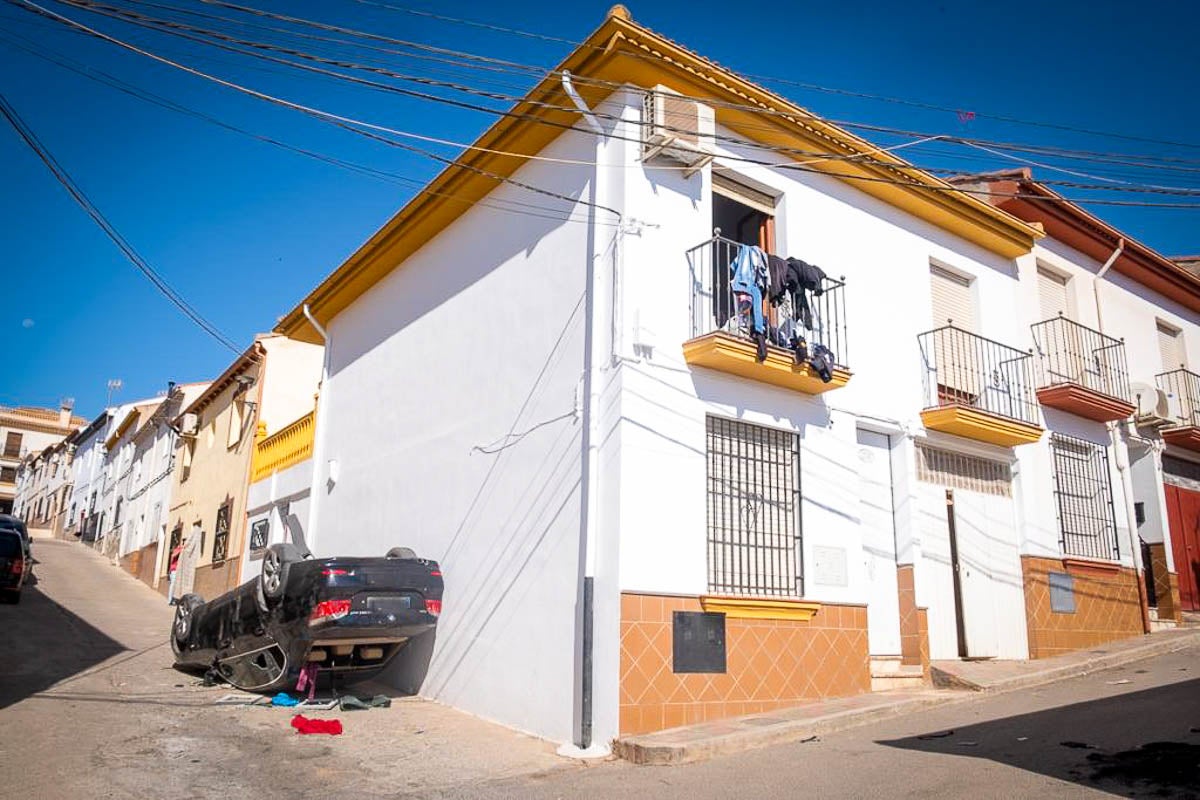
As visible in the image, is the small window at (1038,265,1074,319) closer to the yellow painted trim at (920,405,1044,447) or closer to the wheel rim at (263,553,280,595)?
the yellow painted trim at (920,405,1044,447)

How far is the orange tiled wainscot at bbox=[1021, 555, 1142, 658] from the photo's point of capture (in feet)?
36.8

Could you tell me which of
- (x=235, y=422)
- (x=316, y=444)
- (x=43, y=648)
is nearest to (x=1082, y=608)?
(x=316, y=444)

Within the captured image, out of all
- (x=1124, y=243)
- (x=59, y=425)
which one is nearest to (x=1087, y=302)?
(x=1124, y=243)

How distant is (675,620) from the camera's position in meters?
7.72

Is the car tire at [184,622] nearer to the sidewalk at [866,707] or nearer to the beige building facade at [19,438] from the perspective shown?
the sidewalk at [866,707]

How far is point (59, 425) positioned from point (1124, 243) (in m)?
61.0

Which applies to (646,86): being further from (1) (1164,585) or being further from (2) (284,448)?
(1) (1164,585)

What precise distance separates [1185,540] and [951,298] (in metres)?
6.32

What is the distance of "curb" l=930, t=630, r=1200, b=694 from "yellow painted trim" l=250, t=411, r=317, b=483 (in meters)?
10.4

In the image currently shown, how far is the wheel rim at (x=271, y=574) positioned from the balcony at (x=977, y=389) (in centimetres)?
779

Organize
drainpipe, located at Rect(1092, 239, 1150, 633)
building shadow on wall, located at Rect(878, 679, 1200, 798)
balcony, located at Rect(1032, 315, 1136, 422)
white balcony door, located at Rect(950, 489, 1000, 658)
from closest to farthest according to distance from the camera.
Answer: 1. building shadow on wall, located at Rect(878, 679, 1200, 798)
2. white balcony door, located at Rect(950, 489, 1000, 658)
3. balcony, located at Rect(1032, 315, 1136, 422)
4. drainpipe, located at Rect(1092, 239, 1150, 633)

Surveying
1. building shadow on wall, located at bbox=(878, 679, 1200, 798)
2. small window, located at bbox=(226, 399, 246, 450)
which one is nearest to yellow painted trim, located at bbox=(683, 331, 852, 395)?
building shadow on wall, located at bbox=(878, 679, 1200, 798)

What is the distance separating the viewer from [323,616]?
823cm

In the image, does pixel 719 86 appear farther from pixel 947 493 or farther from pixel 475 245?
pixel 947 493
